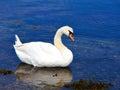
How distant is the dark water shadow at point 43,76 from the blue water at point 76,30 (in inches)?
8.6

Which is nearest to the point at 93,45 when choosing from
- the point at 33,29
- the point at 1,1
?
the point at 33,29

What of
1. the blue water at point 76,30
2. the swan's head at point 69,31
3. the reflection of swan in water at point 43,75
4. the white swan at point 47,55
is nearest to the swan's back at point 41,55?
the white swan at point 47,55

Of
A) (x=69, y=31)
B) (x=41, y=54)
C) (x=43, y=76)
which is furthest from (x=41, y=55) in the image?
(x=69, y=31)

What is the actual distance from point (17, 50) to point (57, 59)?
156cm

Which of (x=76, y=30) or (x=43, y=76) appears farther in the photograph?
(x=76, y=30)

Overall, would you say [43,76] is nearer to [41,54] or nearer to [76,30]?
[41,54]

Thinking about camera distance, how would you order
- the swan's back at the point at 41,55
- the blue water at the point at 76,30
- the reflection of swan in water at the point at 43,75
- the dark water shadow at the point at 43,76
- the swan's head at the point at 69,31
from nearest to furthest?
the dark water shadow at the point at 43,76, the reflection of swan in water at the point at 43,75, the blue water at the point at 76,30, the swan's back at the point at 41,55, the swan's head at the point at 69,31

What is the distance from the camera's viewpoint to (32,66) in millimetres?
13797

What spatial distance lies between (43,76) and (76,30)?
18.3ft

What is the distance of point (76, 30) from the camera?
1792 cm

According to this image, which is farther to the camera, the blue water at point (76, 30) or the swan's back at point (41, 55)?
the swan's back at point (41, 55)

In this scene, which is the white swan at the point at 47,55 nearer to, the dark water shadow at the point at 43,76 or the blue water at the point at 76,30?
the dark water shadow at the point at 43,76

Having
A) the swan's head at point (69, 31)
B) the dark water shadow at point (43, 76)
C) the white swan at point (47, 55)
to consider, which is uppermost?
the swan's head at point (69, 31)

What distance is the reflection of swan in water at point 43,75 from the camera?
1202 cm
